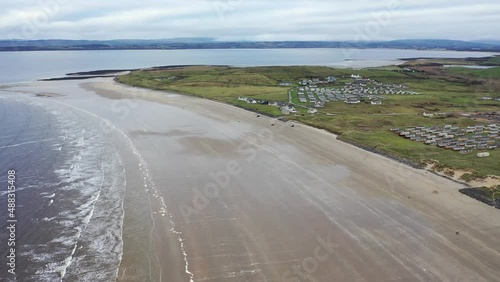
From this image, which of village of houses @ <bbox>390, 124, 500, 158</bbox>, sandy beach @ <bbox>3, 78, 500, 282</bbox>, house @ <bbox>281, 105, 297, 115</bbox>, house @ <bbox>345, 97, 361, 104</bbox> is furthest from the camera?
house @ <bbox>345, 97, 361, 104</bbox>

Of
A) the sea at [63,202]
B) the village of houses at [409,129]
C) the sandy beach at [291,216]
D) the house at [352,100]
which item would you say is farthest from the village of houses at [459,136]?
the sea at [63,202]

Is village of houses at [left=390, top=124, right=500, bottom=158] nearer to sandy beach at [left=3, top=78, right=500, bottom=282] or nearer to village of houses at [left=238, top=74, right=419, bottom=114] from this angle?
sandy beach at [left=3, top=78, right=500, bottom=282]

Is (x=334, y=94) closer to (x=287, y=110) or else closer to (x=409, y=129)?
(x=287, y=110)

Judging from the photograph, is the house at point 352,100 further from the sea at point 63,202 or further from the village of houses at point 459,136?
the sea at point 63,202

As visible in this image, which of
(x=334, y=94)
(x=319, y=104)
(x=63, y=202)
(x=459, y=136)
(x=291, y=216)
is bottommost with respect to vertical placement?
(x=334, y=94)

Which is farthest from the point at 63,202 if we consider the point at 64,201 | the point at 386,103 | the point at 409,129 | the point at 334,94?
the point at 334,94

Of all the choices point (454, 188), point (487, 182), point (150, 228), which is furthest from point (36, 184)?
point (487, 182)

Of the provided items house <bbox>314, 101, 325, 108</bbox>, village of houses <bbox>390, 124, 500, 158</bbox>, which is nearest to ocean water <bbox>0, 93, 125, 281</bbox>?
village of houses <bbox>390, 124, 500, 158</bbox>
